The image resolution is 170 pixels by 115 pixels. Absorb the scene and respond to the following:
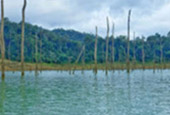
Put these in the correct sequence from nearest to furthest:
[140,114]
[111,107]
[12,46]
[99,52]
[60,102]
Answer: [140,114], [111,107], [60,102], [12,46], [99,52]

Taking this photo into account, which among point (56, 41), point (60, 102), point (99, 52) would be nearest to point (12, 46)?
point (56, 41)

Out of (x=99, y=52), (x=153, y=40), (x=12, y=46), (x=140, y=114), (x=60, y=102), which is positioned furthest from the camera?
(x=153, y=40)

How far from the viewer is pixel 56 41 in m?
141

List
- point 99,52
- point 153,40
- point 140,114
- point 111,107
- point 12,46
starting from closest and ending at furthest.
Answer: point 140,114 → point 111,107 → point 12,46 → point 99,52 → point 153,40

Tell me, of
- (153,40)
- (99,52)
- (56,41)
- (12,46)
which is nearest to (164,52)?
(153,40)

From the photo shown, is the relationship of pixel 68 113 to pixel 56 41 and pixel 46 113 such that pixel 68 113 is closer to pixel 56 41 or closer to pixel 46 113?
pixel 46 113

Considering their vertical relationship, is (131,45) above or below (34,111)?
above

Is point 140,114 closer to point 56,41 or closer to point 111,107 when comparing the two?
point 111,107

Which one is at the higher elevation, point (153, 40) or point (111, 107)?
point (153, 40)

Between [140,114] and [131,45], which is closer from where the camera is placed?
[140,114]

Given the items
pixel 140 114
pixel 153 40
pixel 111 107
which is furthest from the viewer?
pixel 153 40

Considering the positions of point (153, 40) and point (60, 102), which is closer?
point (60, 102)

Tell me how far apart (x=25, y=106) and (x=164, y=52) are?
5035 inches

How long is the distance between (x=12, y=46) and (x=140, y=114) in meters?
113
